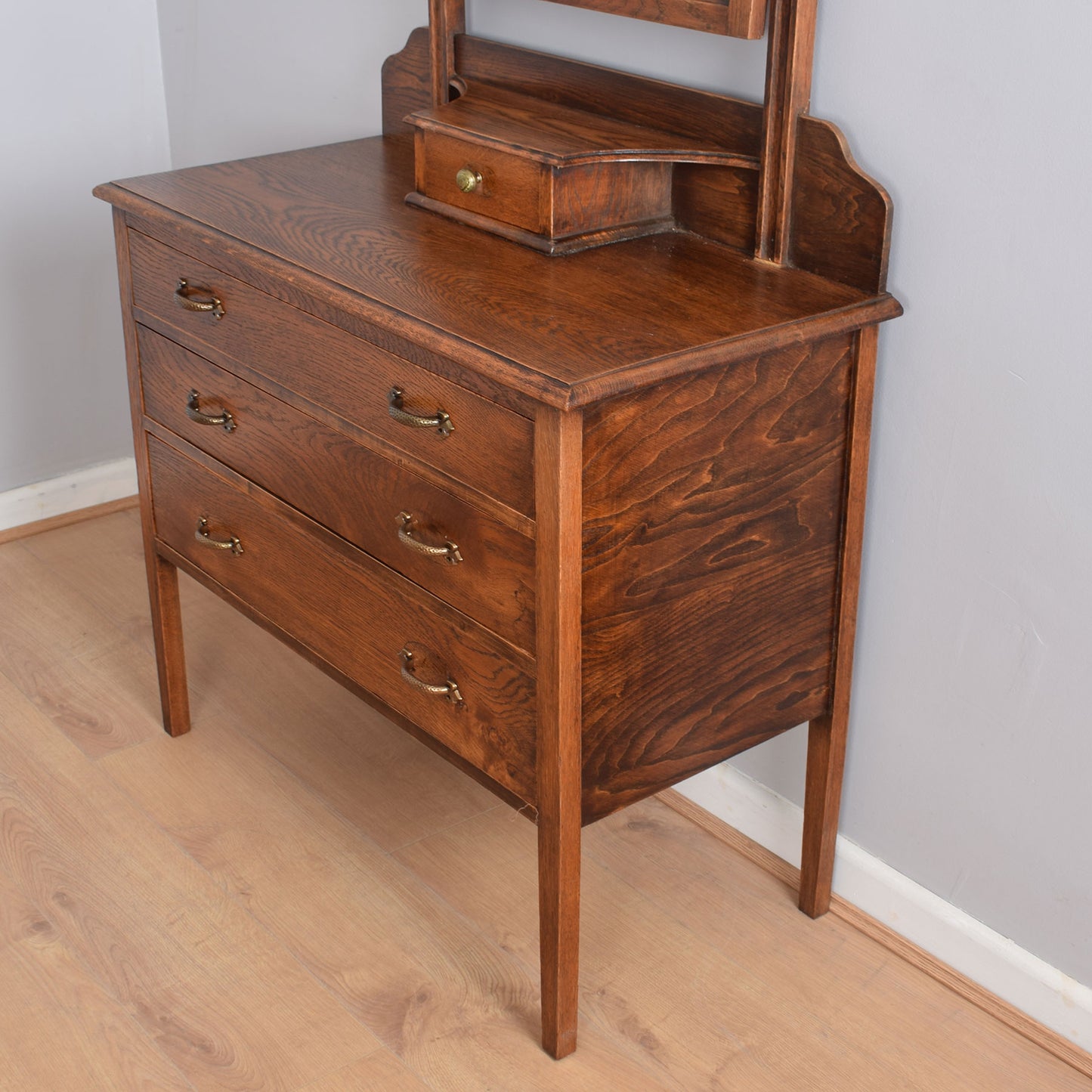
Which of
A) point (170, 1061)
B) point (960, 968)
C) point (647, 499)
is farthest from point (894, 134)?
point (170, 1061)

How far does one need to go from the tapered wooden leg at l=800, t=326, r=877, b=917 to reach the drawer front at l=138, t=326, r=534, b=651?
Result: 439 millimetres

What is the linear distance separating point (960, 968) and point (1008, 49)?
109cm

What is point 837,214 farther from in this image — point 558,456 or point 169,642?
point 169,642

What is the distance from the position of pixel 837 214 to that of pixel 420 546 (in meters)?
0.59

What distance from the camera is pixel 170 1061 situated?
1.63 meters

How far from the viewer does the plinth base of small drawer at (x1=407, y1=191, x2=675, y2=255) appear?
161cm

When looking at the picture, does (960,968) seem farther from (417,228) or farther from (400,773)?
(417,228)

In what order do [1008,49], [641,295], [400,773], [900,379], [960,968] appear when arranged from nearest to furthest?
[1008,49] < [641,295] < [900,379] < [960,968] < [400,773]

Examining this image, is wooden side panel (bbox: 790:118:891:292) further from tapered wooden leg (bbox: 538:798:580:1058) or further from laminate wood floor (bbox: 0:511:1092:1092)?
laminate wood floor (bbox: 0:511:1092:1092)

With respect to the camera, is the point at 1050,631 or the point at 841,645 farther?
the point at 841,645

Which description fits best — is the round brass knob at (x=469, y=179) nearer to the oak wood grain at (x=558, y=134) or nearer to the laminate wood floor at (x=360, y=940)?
the oak wood grain at (x=558, y=134)

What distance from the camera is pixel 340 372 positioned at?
159 cm

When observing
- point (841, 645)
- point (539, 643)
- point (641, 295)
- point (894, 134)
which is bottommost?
point (841, 645)

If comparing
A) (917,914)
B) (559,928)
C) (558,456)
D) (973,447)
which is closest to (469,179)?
(558,456)
